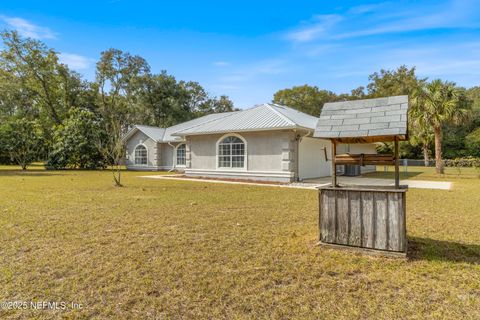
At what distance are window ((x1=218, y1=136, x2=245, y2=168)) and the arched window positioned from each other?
1093cm

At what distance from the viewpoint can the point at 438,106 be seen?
1811cm

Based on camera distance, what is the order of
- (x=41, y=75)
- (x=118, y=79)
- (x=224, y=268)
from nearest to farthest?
(x=224, y=268), (x=41, y=75), (x=118, y=79)

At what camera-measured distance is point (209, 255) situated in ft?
13.4

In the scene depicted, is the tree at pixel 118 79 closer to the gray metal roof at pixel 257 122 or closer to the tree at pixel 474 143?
the gray metal roof at pixel 257 122

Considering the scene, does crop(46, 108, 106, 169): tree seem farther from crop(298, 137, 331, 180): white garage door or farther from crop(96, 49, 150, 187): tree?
crop(298, 137, 331, 180): white garage door

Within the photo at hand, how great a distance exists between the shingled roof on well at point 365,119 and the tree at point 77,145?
856 inches

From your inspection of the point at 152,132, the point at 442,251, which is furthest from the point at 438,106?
the point at 152,132

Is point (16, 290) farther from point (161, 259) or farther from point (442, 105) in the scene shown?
point (442, 105)

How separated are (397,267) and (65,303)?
3831 millimetres

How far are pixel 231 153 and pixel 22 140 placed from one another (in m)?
17.4

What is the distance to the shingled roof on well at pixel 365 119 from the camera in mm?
4320

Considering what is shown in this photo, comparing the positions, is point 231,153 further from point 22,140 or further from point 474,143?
point 474,143

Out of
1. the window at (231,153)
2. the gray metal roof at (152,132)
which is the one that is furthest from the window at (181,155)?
the window at (231,153)

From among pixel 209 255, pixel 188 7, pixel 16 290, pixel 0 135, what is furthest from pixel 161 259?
pixel 0 135
